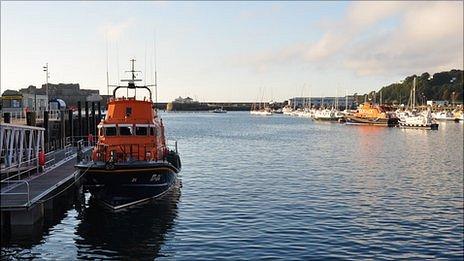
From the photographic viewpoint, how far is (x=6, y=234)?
20719 millimetres

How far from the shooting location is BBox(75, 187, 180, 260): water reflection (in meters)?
19.9

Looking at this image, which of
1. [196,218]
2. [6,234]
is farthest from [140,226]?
[6,234]

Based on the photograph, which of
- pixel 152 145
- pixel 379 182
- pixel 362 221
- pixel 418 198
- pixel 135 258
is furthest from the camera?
pixel 379 182

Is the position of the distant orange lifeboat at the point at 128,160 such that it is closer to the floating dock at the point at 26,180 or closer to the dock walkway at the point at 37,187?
the floating dock at the point at 26,180

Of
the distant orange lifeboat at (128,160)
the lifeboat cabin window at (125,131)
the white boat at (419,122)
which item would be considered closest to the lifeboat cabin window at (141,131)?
the distant orange lifeboat at (128,160)

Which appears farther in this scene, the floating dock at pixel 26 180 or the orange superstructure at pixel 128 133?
the orange superstructure at pixel 128 133

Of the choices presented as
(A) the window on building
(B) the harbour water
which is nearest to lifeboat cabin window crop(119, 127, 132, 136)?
(A) the window on building

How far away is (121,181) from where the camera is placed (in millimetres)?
25594

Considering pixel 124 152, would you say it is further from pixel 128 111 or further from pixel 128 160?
pixel 128 111

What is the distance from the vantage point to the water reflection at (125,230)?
65.4 ft

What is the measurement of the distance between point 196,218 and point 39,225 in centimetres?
737

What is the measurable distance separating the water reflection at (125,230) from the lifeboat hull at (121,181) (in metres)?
0.60

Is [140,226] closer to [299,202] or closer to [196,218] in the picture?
[196,218]

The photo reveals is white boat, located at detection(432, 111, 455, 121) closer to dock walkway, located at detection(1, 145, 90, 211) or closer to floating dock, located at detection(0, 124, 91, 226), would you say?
floating dock, located at detection(0, 124, 91, 226)
